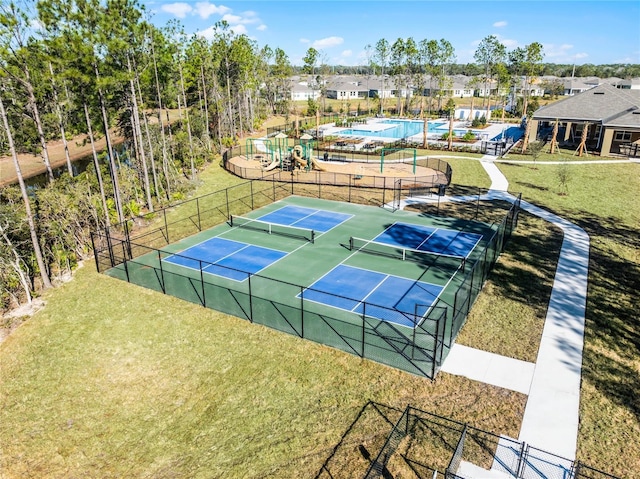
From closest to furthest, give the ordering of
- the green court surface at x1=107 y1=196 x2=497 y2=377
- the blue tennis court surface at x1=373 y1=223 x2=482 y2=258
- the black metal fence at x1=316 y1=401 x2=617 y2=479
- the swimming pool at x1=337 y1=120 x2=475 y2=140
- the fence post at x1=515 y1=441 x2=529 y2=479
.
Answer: the fence post at x1=515 y1=441 x2=529 y2=479, the black metal fence at x1=316 y1=401 x2=617 y2=479, the green court surface at x1=107 y1=196 x2=497 y2=377, the blue tennis court surface at x1=373 y1=223 x2=482 y2=258, the swimming pool at x1=337 y1=120 x2=475 y2=140

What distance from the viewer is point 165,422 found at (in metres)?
11.7

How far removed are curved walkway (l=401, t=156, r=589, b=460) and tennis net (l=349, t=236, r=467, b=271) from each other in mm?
4223

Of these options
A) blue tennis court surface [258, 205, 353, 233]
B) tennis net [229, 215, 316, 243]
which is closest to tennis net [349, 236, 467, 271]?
tennis net [229, 215, 316, 243]

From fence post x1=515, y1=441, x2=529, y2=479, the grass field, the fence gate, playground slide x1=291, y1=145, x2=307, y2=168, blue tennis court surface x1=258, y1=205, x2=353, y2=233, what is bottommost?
the grass field

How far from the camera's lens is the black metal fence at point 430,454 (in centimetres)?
966

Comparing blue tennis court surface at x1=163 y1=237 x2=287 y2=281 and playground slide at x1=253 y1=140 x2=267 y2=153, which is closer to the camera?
blue tennis court surface at x1=163 y1=237 x2=287 y2=281

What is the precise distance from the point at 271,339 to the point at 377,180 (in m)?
21.2

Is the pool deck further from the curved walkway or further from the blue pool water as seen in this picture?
the curved walkway

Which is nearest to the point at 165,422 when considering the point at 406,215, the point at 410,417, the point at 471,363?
the point at 410,417

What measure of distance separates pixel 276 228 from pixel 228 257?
4416mm

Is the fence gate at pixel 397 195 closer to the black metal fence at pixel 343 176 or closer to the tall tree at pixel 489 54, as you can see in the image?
the black metal fence at pixel 343 176

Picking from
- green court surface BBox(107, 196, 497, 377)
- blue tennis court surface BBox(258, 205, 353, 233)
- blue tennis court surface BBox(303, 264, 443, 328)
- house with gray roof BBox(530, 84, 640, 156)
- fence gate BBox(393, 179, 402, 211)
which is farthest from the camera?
house with gray roof BBox(530, 84, 640, 156)

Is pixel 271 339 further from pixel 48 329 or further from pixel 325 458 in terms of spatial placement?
pixel 48 329

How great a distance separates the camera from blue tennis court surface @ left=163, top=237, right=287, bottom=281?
1998 cm
